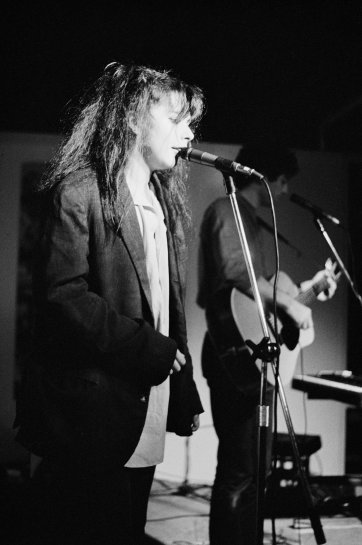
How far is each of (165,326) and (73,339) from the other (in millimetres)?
353

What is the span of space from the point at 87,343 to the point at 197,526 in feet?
6.75

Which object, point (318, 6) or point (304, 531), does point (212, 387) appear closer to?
point (304, 531)

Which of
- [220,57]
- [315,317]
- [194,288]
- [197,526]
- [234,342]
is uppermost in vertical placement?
[220,57]

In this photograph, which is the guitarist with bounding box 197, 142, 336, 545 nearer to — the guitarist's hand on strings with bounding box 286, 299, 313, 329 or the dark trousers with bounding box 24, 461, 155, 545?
the guitarist's hand on strings with bounding box 286, 299, 313, 329

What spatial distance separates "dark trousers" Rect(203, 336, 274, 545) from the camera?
2514 mm

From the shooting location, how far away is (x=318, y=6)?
10.5 feet

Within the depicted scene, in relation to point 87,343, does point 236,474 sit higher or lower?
lower

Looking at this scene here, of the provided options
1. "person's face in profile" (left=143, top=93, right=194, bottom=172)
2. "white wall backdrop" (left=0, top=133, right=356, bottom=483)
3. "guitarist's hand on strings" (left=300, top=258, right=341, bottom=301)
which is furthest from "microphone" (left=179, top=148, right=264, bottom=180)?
"white wall backdrop" (left=0, top=133, right=356, bottom=483)

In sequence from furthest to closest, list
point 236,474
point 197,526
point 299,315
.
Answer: point 197,526 < point 299,315 < point 236,474

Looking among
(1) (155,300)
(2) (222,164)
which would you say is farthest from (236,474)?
(2) (222,164)

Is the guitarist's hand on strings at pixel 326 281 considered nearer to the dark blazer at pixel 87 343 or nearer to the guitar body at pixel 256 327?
the guitar body at pixel 256 327

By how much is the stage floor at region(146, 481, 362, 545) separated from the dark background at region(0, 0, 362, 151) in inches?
87.8

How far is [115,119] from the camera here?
6.59ft

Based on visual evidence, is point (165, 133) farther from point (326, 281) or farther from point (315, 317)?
point (315, 317)
